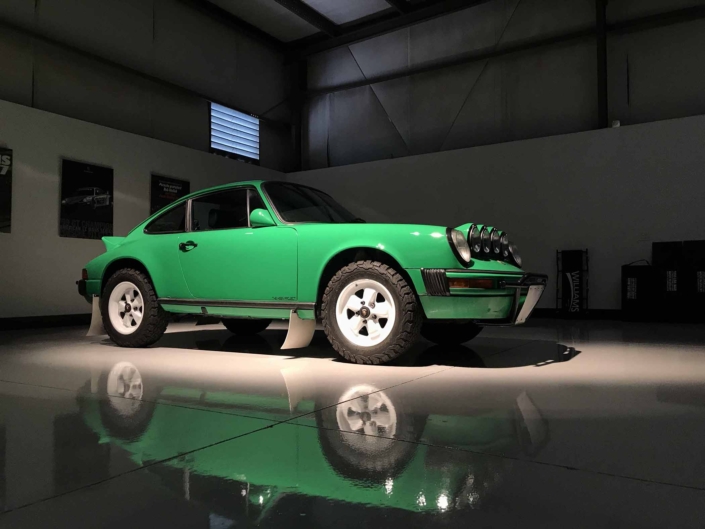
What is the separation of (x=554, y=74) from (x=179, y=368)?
27.2 feet

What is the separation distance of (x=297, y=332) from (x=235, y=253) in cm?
74

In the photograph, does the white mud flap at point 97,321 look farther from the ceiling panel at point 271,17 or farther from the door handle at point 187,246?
the ceiling panel at point 271,17

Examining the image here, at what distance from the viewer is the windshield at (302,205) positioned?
386 centimetres

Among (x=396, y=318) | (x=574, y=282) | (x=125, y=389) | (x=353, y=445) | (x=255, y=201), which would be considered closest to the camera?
(x=353, y=445)

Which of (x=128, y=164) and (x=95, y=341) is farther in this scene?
(x=128, y=164)

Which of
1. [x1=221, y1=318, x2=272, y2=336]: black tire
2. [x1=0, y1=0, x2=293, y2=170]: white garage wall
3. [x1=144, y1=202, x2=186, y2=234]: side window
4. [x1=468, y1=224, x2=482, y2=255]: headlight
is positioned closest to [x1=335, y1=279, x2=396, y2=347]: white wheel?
[x1=468, y1=224, x2=482, y2=255]: headlight

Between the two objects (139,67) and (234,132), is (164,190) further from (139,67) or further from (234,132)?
(234,132)

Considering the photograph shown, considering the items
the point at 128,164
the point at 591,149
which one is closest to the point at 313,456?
the point at 128,164

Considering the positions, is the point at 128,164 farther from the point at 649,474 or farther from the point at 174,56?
the point at 649,474

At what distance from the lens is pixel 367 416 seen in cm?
210

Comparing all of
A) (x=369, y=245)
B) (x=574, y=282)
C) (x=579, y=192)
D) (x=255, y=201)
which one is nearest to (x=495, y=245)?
(x=369, y=245)

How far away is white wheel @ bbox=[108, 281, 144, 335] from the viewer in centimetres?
444

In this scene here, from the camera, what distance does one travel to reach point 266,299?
145 inches

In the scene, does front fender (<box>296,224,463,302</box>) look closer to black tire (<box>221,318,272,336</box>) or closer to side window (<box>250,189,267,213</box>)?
side window (<box>250,189,267,213</box>)
